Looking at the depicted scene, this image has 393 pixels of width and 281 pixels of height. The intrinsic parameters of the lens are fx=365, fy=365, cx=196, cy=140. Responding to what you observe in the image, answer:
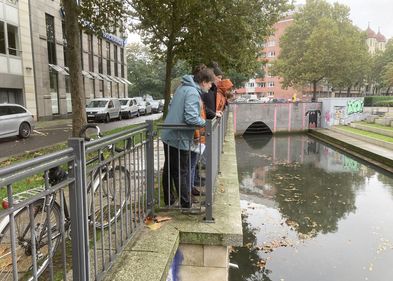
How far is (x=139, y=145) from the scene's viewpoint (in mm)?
3523

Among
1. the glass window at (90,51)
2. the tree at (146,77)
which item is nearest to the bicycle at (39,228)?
the glass window at (90,51)

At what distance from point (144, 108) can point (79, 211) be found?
33.5 meters

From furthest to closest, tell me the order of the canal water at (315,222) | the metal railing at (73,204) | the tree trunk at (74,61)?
the tree trunk at (74,61) < the canal water at (315,222) < the metal railing at (73,204)

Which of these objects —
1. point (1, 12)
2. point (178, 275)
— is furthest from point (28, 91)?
point (178, 275)

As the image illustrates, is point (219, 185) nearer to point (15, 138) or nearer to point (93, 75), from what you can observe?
point (15, 138)

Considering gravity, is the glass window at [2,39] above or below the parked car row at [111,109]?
above

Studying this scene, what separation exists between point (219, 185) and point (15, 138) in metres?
12.7

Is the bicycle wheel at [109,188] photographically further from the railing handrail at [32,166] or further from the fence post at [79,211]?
the railing handrail at [32,166]

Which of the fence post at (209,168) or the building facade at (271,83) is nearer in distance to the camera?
the fence post at (209,168)

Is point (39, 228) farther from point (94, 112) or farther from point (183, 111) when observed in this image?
point (94, 112)

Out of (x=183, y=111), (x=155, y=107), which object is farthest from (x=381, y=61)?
(x=183, y=111)

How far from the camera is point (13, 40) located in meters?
21.4

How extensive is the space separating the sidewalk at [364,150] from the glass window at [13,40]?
19.9 m

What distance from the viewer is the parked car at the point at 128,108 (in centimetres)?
2865
